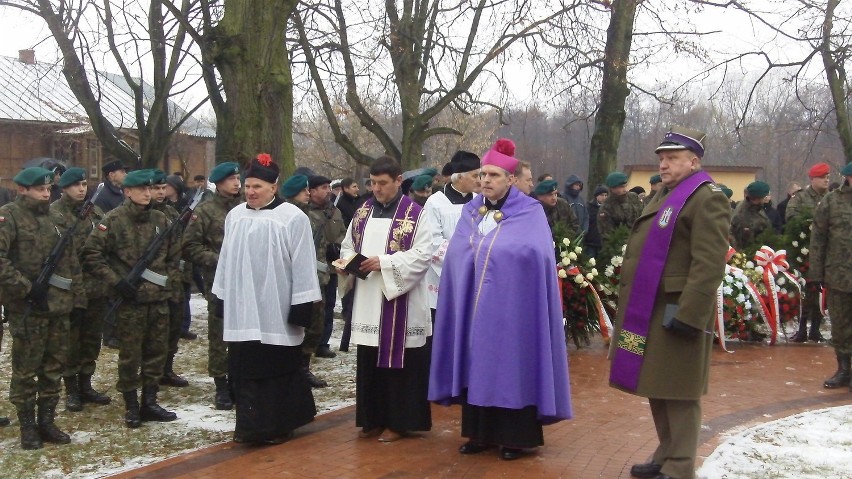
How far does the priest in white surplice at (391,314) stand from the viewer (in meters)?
6.41

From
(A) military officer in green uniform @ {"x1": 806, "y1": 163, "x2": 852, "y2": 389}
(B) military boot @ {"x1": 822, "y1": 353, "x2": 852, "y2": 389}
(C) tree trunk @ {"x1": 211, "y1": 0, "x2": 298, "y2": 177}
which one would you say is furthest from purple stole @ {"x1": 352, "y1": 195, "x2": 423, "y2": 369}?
(B) military boot @ {"x1": 822, "y1": 353, "x2": 852, "y2": 389}

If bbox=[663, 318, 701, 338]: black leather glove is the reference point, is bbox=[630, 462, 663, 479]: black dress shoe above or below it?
below

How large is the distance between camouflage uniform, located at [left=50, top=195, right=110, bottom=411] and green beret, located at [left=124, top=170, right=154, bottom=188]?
0.71 meters

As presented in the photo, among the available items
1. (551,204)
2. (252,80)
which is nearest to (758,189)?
(551,204)

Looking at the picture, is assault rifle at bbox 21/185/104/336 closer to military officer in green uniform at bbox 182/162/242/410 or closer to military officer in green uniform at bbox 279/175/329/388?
military officer in green uniform at bbox 182/162/242/410

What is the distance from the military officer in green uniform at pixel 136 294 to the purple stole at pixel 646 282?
3.79 meters

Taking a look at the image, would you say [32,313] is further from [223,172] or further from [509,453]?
[509,453]

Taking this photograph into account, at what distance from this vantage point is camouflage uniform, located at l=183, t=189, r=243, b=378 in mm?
7492

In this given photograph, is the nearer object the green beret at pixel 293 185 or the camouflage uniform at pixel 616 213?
the green beret at pixel 293 185

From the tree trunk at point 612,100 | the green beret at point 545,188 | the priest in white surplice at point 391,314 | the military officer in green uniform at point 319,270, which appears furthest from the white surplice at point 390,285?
the tree trunk at point 612,100

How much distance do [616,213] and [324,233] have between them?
4.64 metres

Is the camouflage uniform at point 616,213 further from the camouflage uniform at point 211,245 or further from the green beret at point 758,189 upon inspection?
the camouflage uniform at point 211,245

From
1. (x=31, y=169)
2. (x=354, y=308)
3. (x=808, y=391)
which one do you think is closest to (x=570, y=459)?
(x=354, y=308)

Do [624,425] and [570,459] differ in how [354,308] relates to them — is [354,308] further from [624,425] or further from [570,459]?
[624,425]
